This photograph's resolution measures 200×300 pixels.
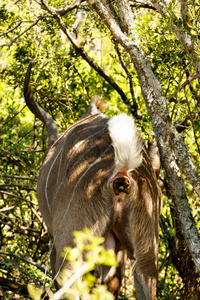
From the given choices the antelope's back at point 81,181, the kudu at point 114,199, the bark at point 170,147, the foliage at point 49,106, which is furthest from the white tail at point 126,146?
the foliage at point 49,106

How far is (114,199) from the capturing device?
209 centimetres

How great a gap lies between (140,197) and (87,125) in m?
0.77

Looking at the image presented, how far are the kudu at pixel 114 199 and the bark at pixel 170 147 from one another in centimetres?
13

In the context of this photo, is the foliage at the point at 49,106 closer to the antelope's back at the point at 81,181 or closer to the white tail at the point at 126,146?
the antelope's back at the point at 81,181

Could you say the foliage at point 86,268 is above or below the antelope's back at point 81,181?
below

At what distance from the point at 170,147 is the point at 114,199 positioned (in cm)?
60

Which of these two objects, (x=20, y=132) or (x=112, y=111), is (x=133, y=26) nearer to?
(x=112, y=111)

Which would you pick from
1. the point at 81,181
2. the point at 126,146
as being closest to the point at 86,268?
the point at 126,146

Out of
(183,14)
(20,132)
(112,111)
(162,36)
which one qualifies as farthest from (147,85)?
(20,132)

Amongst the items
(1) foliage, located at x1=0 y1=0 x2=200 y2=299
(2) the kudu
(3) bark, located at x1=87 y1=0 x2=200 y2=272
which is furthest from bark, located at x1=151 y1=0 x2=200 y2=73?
(1) foliage, located at x1=0 y1=0 x2=200 y2=299

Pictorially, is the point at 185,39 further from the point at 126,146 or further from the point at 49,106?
the point at 49,106

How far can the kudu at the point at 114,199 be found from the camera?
2.03 metres

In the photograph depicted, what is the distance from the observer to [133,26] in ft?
8.77

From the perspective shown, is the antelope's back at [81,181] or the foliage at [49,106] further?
the foliage at [49,106]
